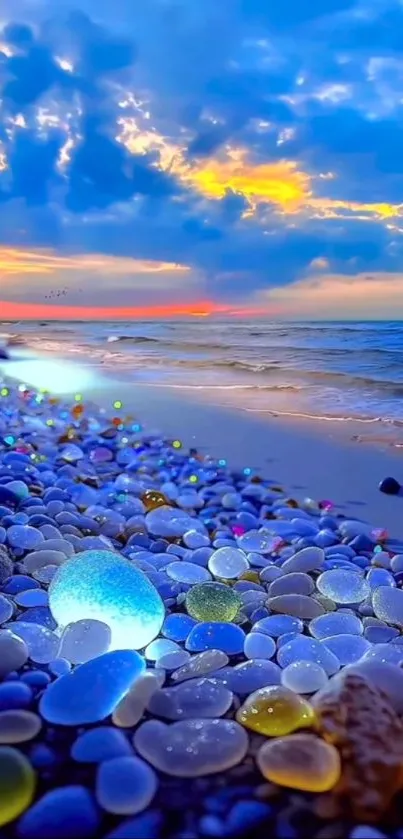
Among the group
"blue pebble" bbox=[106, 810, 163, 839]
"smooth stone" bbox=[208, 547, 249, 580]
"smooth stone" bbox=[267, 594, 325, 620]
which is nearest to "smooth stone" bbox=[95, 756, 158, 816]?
"blue pebble" bbox=[106, 810, 163, 839]

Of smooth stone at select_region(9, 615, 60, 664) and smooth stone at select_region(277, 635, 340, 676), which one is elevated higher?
smooth stone at select_region(9, 615, 60, 664)

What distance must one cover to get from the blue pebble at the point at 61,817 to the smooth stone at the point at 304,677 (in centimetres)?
46

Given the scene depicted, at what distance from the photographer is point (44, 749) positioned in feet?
3.67

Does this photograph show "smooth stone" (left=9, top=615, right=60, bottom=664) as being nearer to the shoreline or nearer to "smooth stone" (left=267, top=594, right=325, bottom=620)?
"smooth stone" (left=267, top=594, right=325, bottom=620)

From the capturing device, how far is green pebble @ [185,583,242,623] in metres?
1.73

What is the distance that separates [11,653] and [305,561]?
1121mm

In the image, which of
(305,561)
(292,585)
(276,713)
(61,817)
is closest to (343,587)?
(292,585)

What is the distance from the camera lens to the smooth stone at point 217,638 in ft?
5.02

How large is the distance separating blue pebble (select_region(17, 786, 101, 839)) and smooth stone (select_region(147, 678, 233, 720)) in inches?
8.5

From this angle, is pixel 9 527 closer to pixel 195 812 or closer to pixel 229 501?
pixel 229 501

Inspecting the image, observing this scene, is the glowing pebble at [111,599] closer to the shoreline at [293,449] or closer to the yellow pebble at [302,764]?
the yellow pebble at [302,764]

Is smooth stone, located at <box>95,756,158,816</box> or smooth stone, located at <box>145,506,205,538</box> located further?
smooth stone, located at <box>145,506,205,538</box>

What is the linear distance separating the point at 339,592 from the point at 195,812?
1060 mm

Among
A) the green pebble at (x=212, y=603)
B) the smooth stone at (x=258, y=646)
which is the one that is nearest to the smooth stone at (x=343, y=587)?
the green pebble at (x=212, y=603)
